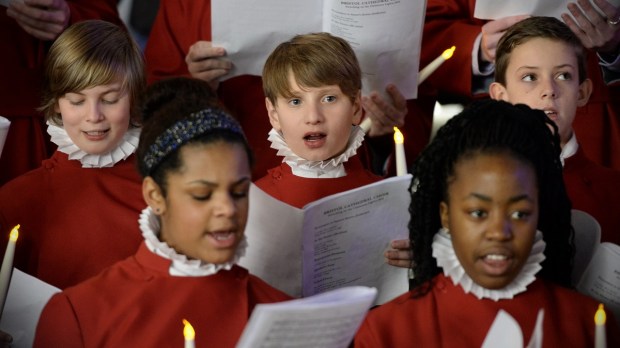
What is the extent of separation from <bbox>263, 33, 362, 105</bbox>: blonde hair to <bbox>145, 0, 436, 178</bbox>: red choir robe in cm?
52

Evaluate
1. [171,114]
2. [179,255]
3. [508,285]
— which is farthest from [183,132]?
[508,285]

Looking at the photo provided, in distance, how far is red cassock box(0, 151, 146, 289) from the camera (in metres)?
3.06

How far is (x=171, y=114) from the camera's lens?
2.50 metres

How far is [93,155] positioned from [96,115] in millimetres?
156

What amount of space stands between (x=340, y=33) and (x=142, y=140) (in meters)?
1.04

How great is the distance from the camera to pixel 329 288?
291 centimetres

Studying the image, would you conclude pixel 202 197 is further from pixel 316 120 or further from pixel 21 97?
pixel 21 97

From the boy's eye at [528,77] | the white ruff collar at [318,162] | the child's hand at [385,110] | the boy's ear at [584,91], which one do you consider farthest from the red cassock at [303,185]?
the boy's ear at [584,91]

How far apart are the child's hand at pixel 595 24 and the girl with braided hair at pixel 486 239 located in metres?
1.00

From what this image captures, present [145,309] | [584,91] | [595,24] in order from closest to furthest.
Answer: [145,309], [584,91], [595,24]

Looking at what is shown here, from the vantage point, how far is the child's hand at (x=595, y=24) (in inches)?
139

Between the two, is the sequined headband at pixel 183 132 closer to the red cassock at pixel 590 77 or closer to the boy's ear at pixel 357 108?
the boy's ear at pixel 357 108

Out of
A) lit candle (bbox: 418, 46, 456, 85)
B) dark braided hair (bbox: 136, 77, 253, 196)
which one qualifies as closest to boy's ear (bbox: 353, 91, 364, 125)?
lit candle (bbox: 418, 46, 456, 85)

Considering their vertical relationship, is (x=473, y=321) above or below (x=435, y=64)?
below
